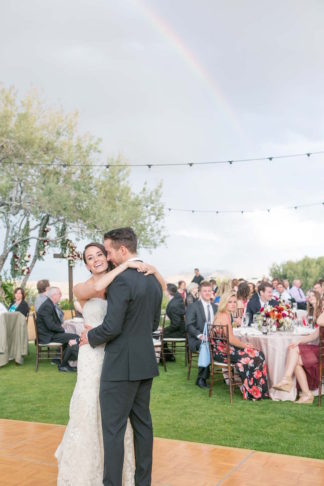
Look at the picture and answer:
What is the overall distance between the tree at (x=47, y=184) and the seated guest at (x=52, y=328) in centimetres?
1123

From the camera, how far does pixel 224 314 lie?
6.93 metres

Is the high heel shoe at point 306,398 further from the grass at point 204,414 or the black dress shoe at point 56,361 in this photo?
the black dress shoe at point 56,361

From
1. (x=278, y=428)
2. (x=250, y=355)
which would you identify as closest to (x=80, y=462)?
(x=278, y=428)

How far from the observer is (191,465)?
398 cm

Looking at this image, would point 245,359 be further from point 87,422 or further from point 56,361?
point 56,361

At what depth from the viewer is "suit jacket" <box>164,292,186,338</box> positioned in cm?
983

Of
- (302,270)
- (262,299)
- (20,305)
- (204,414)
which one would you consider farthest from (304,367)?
(302,270)

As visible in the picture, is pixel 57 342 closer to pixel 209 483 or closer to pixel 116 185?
pixel 209 483

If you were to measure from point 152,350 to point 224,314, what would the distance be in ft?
12.9

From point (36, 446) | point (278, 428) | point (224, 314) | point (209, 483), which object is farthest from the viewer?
point (224, 314)

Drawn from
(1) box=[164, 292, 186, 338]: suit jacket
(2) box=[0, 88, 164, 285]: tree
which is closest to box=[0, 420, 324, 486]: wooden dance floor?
(1) box=[164, 292, 186, 338]: suit jacket

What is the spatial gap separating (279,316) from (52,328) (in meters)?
4.01

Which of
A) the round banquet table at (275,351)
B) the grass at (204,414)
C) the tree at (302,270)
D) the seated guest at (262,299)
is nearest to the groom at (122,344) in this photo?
the grass at (204,414)

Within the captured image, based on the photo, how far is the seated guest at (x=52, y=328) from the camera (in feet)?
29.9
